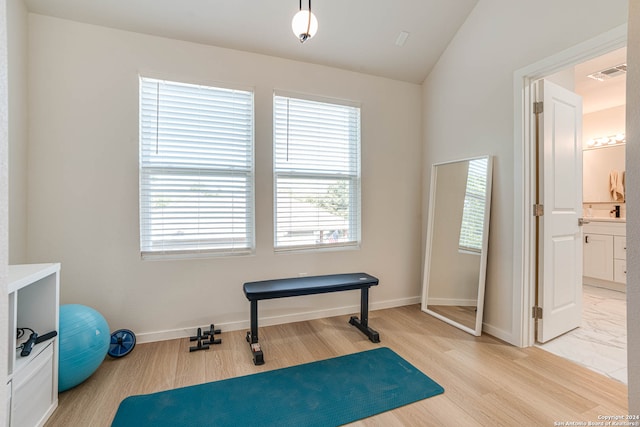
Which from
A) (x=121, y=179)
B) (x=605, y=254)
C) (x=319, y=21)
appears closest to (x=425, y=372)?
(x=121, y=179)

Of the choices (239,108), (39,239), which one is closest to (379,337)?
(239,108)

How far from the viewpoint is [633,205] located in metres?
0.72

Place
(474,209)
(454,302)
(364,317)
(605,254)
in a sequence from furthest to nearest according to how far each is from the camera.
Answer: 1. (605,254)
2. (454,302)
3. (474,209)
4. (364,317)

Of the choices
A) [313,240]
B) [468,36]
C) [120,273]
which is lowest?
[120,273]

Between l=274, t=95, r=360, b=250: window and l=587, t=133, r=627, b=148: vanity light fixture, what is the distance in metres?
4.17

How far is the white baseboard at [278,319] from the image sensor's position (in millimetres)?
2545

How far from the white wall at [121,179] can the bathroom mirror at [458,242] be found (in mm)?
1042

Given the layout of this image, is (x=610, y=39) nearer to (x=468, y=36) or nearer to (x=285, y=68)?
(x=468, y=36)

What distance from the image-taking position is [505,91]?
8.36 ft

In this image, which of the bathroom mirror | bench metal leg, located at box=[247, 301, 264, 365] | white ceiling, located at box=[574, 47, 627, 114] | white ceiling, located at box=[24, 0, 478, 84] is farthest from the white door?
bench metal leg, located at box=[247, 301, 264, 365]

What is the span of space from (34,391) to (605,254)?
6.06 meters

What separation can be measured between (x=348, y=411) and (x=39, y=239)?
2627 mm

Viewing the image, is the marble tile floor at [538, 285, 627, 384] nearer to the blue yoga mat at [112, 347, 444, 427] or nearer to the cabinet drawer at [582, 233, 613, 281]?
the cabinet drawer at [582, 233, 613, 281]

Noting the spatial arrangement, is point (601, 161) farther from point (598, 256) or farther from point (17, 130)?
point (17, 130)
